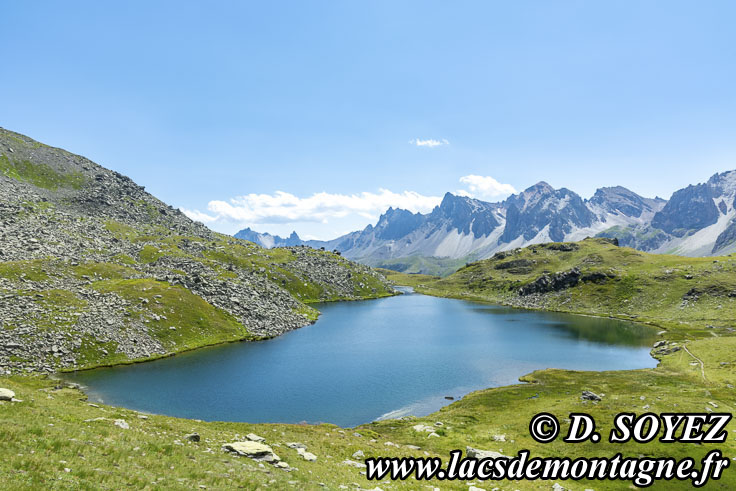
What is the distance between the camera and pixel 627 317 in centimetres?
17125

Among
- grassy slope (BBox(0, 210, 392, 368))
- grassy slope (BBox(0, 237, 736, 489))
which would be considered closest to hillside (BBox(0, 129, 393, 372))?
grassy slope (BBox(0, 210, 392, 368))

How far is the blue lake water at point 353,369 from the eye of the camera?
63.6 metres

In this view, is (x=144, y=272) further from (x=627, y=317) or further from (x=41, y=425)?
(x=627, y=317)

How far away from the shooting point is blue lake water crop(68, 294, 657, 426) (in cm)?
6362

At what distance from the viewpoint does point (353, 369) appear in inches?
3462

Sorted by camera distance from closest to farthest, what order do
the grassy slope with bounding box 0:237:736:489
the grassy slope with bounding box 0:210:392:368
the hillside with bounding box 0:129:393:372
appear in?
the grassy slope with bounding box 0:237:736:489 < the hillside with bounding box 0:129:393:372 < the grassy slope with bounding box 0:210:392:368

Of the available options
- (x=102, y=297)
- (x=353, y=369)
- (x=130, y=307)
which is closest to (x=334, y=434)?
(x=353, y=369)

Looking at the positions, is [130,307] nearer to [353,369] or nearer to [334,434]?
[353,369]

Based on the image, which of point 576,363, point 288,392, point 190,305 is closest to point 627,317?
point 576,363

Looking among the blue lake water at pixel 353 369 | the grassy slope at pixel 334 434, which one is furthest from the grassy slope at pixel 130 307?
the grassy slope at pixel 334 434

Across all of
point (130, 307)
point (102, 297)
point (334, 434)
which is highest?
point (102, 297)

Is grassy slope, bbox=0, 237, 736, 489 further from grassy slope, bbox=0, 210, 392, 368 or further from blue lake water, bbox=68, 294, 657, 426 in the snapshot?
grassy slope, bbox=0, 210, 392, 368

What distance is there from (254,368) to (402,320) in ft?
317

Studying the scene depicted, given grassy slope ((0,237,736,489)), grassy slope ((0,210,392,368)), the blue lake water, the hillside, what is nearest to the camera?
grassy slope ((0,237,736,489))
